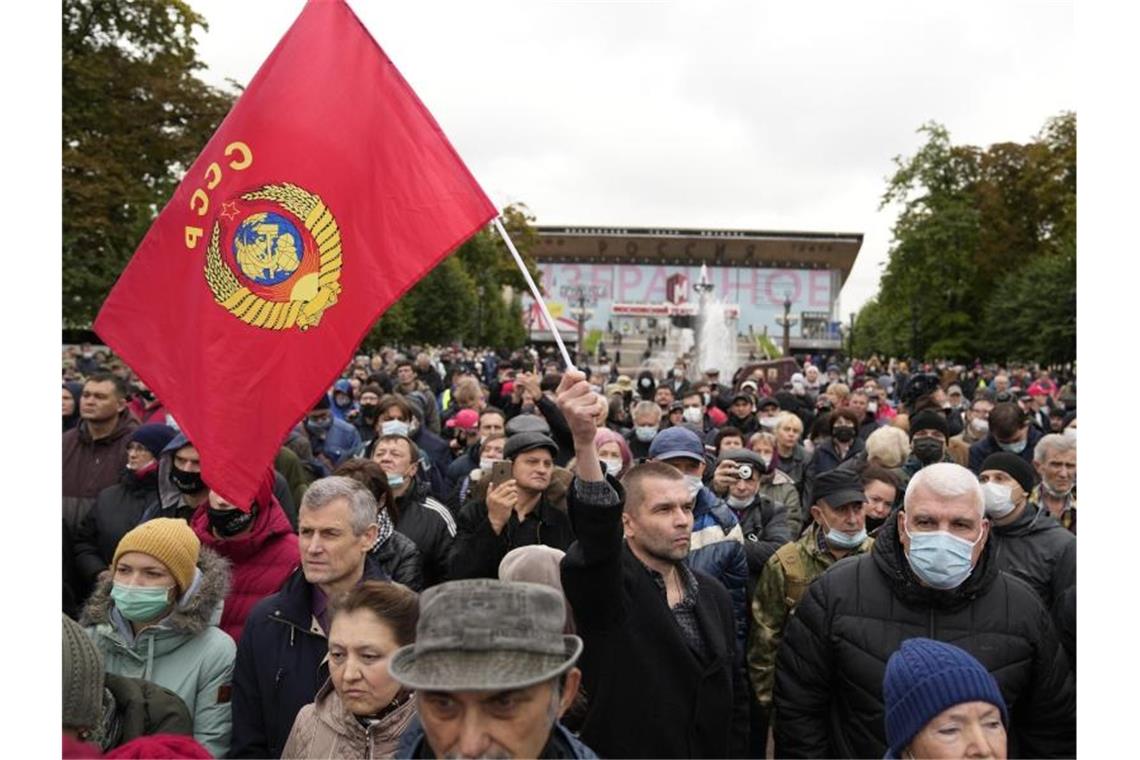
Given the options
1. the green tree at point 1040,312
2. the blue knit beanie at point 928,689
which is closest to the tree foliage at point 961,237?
the green tree at point 1040,312

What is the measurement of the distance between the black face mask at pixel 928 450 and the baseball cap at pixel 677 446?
252 cm

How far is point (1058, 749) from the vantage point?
142 inches

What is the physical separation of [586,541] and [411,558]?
1.85 meters

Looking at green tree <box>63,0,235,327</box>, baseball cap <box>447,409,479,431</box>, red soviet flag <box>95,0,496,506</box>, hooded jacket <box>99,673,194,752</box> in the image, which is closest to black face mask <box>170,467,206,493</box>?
red soviet flag <box>95,0,496,506</box>

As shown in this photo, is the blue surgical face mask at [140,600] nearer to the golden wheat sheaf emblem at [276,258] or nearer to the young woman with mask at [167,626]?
the young woman with mask at [167,626]

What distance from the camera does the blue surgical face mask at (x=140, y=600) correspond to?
3.81 m

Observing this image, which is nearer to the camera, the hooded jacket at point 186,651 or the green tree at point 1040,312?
the hooded jacket at point 186,651

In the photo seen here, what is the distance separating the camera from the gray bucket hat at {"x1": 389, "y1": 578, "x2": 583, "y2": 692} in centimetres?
207

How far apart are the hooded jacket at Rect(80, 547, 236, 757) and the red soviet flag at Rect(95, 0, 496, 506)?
0.53m

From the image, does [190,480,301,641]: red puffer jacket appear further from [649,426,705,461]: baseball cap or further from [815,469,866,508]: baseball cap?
[815,469,866,508]: baseball cap

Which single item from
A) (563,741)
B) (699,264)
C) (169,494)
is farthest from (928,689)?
(699,264)

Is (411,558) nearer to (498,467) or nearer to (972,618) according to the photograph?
(498,467)

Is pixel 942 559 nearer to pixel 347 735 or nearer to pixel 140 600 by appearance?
pixel 347 735

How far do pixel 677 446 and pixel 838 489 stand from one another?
1234mm
